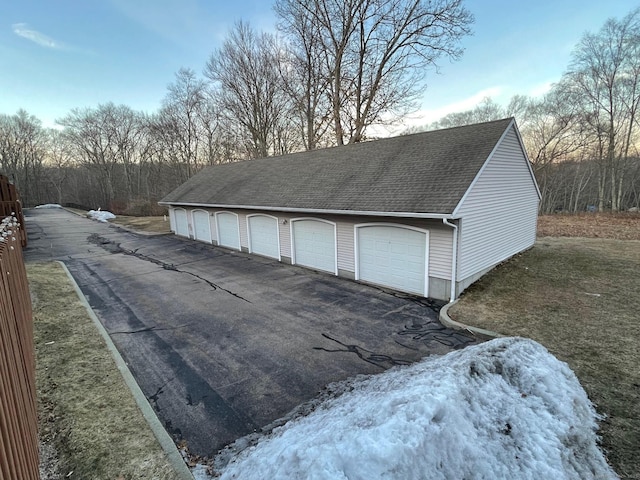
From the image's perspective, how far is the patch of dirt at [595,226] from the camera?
16250mm

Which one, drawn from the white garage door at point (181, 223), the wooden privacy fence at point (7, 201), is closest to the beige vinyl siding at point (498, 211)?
the white garage door at point (181, 223)

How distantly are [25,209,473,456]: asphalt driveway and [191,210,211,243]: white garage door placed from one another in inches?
249

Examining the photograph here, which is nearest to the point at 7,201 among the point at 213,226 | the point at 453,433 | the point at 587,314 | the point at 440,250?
the point at 213,226

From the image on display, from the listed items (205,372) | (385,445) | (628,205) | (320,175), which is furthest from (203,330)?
(628,205)

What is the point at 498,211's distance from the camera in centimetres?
1068

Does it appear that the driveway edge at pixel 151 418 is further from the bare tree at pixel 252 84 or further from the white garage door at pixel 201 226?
the bare tree at pixel 252 84

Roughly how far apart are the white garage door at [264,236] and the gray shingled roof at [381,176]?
863mm

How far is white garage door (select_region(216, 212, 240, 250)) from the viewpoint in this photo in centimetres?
1697

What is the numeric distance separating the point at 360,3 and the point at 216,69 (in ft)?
48.3

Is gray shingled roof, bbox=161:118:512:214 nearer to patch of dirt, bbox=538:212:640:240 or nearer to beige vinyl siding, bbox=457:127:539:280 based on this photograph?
beige vinyl siding, bbox=457:127:539:280

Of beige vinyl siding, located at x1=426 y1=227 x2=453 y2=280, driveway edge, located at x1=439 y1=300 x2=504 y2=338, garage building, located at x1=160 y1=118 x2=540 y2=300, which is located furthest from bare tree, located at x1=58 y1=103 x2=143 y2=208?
driveway edge, located at x1=439 y1=300 x2=504 y2=338

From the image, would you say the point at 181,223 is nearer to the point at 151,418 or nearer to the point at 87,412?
the point at 87,412

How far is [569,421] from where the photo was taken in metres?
3.70

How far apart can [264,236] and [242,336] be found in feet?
27.5
